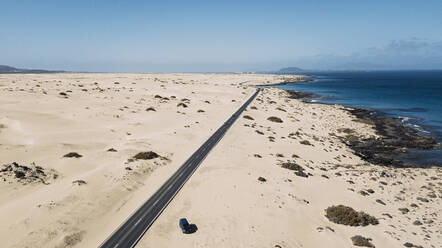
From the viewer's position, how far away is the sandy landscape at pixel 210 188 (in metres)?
28.1

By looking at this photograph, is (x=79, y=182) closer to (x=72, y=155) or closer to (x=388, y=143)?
(x=72, y=155)

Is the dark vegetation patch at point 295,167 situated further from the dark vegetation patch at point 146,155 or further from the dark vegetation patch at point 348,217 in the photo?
the dark vegetation patch at point 146,155

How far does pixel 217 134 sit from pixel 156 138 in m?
14.9

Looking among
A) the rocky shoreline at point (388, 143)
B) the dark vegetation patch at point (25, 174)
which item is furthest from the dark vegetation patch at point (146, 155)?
the rocky shoreline at point (388, 143)

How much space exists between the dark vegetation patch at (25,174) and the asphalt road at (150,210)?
16.4 meters

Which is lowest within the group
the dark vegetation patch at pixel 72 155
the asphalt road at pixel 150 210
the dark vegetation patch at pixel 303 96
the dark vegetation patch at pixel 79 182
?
the asphalt road at pixel 150 210

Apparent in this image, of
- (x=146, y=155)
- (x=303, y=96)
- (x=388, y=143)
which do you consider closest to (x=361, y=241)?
(x=146, y=155)

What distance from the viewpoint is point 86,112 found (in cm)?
7900

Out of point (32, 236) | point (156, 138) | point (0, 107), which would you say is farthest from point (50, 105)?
point (32, 236)

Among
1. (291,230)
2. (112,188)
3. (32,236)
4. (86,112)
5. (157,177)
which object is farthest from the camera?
(86,112)

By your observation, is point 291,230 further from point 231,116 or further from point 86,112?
point 86,112

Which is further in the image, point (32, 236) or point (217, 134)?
point (217, 134)

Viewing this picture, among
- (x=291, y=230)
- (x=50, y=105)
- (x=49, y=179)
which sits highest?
(x=50, y=105)

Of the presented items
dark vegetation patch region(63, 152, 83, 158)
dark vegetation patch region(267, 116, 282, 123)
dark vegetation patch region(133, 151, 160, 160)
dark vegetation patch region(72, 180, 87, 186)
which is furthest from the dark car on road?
dark vegetation patch region(267, 116, 282, 123)
